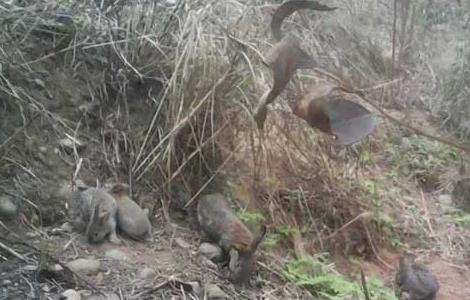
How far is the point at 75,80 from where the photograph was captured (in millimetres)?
2152

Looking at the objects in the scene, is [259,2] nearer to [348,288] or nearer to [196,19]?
[196,19]

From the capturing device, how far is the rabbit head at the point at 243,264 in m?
1.78

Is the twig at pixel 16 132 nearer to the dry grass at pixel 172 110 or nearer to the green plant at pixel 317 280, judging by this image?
the dry grass at pixel 172 110

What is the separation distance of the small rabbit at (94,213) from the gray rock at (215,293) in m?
0.29

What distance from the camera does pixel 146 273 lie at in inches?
67.2

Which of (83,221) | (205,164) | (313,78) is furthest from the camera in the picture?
(313,78)

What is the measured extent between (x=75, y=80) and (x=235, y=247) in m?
0.77

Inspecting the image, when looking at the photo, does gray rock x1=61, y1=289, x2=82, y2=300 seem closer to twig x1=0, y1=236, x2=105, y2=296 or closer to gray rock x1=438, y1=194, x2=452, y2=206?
twig x1=0, y1=236, x2=105, y2=296

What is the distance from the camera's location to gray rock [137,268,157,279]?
1.69m

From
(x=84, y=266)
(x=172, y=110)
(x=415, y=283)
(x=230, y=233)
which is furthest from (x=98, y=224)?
(x=415, y=283)

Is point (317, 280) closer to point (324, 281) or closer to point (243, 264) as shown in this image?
point (324, 281)

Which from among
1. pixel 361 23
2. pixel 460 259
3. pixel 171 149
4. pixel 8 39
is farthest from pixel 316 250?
pixel 361 23

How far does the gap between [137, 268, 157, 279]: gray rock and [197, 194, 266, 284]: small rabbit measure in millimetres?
213

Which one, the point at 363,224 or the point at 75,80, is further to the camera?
the point at 363,224
